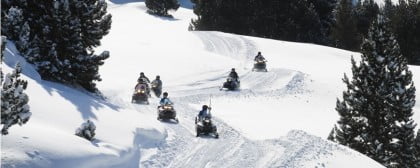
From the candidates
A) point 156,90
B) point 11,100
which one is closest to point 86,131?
point 11,100

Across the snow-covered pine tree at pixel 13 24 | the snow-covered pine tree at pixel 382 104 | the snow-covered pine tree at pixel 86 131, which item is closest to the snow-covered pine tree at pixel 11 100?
the snow-covered pine tree at pixel 86 131

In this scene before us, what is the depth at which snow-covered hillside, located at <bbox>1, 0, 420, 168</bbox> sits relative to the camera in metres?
14.7

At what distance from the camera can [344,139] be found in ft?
78.3

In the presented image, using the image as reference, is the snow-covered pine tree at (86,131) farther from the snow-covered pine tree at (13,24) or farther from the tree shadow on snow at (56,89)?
the snow-covered pine tree at (13,24)

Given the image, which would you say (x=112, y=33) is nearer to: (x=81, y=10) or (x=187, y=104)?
(x=187, y=104)

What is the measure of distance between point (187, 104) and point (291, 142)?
1133 centimetres

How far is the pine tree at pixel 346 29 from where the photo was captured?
62.9 metres

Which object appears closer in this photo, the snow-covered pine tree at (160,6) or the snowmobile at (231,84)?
the snowmobile at (231,84)

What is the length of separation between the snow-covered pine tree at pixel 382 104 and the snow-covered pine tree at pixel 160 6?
6557 cm

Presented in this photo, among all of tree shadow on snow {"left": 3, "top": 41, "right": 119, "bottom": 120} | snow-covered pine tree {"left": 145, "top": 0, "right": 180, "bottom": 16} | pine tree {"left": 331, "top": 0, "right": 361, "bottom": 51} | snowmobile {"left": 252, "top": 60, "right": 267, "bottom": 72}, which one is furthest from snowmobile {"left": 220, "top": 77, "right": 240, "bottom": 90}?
snow-covered pine tree {"left": 145, "top": 0, "right": 180, "bottom": 16}

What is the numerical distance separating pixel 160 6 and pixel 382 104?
67.1m

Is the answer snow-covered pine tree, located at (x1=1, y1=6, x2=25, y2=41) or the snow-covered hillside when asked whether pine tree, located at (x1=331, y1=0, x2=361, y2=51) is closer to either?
the snow-covered hillside

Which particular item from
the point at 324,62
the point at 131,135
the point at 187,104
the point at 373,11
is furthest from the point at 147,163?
the point at 373,11

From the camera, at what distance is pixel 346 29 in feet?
210
